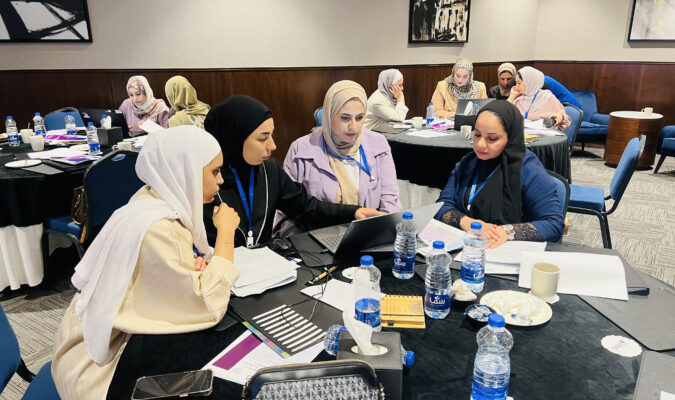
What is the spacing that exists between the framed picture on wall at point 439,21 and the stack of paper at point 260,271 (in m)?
5.76

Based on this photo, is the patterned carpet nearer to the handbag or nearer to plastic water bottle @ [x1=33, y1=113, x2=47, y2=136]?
plastic water bottle @ [x1=33, y1=113, x2=47, y2=136]

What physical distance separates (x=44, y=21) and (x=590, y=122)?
7229 millimetres

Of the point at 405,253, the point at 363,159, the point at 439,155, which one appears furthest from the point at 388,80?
the point at 405,253

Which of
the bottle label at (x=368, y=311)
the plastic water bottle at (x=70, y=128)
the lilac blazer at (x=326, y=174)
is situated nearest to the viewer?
the bottle label at (x=368, y=311)

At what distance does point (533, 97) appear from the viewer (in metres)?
5.09

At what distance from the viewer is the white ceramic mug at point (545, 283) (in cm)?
141

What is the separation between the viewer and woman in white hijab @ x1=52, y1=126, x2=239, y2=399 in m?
1.20

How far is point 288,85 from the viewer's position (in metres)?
5.94

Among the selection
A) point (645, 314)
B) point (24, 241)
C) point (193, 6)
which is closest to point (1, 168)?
point (24, 241)

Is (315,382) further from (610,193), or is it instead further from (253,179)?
(610,193)

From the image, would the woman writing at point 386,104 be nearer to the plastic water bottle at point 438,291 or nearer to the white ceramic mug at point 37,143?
the white ceramic mug at point 37,143

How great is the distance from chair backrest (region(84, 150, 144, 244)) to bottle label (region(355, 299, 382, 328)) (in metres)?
2.06

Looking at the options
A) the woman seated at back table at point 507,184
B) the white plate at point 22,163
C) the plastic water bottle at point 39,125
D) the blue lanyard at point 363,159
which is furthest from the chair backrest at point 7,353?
the plastic water bottle at point 39,125

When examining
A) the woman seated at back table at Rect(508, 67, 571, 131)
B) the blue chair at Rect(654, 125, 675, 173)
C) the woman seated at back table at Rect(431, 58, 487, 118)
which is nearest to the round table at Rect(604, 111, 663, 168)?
the blue chair at Rect(654, 125, 675, 173)
